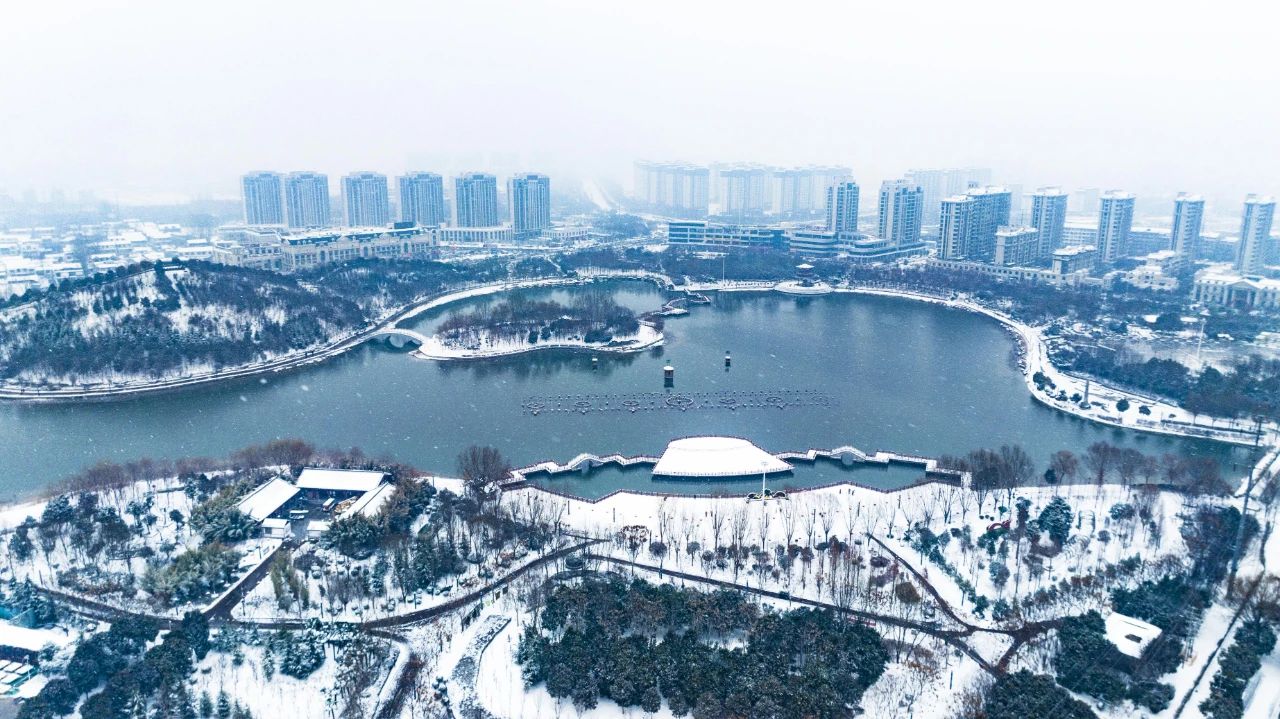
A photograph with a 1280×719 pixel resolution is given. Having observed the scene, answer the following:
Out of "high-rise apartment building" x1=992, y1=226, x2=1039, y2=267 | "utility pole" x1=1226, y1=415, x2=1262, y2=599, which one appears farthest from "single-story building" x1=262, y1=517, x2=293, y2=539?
"high-rise apartment building" x1=992, y1=226, x2=1039, y2=267

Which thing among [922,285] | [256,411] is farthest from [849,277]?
[256,411]

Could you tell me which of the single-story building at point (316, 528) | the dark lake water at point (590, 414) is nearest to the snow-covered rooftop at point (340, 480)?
the single-story building at point (316, 528)

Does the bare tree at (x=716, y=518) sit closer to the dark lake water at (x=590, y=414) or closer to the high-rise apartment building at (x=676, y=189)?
the dark lake water at (x=590, y=414)

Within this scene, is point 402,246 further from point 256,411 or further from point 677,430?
point 677,430

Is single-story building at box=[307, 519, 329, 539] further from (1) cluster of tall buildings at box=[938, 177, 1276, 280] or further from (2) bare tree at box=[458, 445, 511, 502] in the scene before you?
(1) cluster of tall buildings at box=[938, 177, 1276, 280]

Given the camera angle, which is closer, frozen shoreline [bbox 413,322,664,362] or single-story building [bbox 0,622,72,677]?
single-story building [bbox 0,622,72,677]
